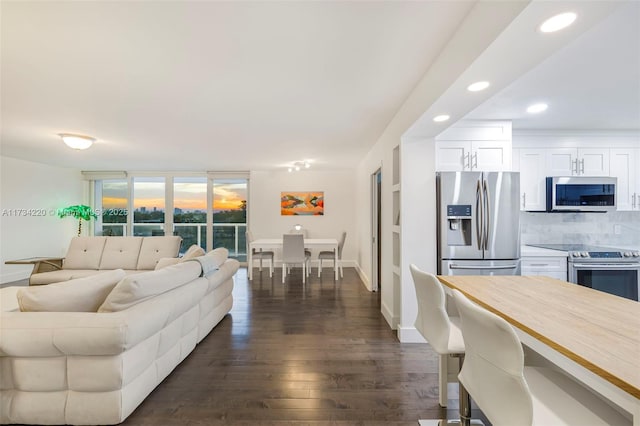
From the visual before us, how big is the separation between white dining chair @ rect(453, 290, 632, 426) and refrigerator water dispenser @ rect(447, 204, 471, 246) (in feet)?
5.71

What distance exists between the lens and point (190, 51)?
1844 millimetres

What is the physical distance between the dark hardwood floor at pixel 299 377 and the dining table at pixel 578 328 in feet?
3.07

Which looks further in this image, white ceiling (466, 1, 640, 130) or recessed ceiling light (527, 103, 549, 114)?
recessed ceiling light (527, 103, 549, 114)

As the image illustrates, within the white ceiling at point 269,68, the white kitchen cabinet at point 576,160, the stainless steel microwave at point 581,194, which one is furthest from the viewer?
the white kitchen cabinet at point 576,160

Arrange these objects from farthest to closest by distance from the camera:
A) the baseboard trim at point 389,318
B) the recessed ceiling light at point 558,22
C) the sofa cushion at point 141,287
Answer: the baseboard trim at point 389,318 → the sofa cushion at point 141,287 → the recessed ceiling light at point 558,22

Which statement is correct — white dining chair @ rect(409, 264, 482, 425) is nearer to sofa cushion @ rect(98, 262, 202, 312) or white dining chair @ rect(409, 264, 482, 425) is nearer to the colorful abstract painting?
sofa cushion @ rect(98, 262, 202, 312)

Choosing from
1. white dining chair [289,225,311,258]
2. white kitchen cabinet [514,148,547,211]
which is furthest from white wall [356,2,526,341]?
white dining chair [289,225,311,258]

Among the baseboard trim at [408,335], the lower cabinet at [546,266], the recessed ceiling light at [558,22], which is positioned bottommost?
the baseboard trim at [408,335]

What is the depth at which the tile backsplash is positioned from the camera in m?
3.60

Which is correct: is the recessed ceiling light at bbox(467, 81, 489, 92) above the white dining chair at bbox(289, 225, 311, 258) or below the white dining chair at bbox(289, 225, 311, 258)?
above

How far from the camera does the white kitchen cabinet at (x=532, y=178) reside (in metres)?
3.34

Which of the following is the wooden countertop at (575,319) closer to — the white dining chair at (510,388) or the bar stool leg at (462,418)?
the white dining chair at (510,388)

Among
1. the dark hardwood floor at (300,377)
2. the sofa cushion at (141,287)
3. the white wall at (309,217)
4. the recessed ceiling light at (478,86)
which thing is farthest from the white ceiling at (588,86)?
the white wall at (309,217)

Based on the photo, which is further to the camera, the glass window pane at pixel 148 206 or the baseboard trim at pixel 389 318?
the glass window pane at pixel 148 206
